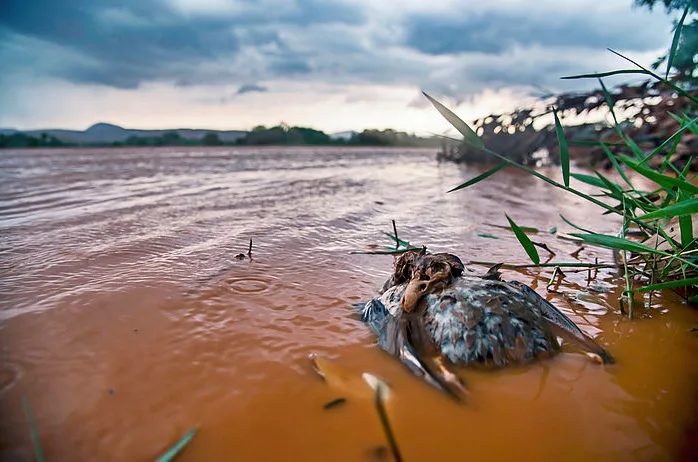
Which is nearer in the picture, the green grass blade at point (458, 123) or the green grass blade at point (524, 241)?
the green grass blade at point (458, 123)

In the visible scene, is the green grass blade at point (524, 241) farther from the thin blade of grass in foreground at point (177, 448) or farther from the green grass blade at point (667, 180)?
the thin blade of grass in foreground at point (177, 448)

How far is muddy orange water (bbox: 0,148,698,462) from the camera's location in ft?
3.19

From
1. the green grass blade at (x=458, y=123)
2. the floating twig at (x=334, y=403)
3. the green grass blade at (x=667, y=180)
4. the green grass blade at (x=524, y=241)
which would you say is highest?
the green grass blade at (x=458, y=123)

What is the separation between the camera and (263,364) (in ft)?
4.18

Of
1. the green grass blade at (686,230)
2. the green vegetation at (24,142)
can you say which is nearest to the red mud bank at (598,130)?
the green grass blade at (686,230)

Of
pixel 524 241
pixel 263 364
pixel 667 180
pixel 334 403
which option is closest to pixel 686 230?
pixel 667 180

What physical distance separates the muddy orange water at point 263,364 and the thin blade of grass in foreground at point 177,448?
0.8 inches

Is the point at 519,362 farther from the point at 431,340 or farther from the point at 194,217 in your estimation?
the point at 194,217

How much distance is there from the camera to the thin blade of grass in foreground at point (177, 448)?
2.88 ft

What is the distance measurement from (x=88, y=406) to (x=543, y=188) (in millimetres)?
6220

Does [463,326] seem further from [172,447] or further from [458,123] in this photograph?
[172,447]

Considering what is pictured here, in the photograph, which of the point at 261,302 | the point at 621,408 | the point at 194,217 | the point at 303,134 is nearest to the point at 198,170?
the point at 194,217

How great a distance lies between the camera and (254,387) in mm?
1165

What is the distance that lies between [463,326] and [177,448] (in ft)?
2.77
